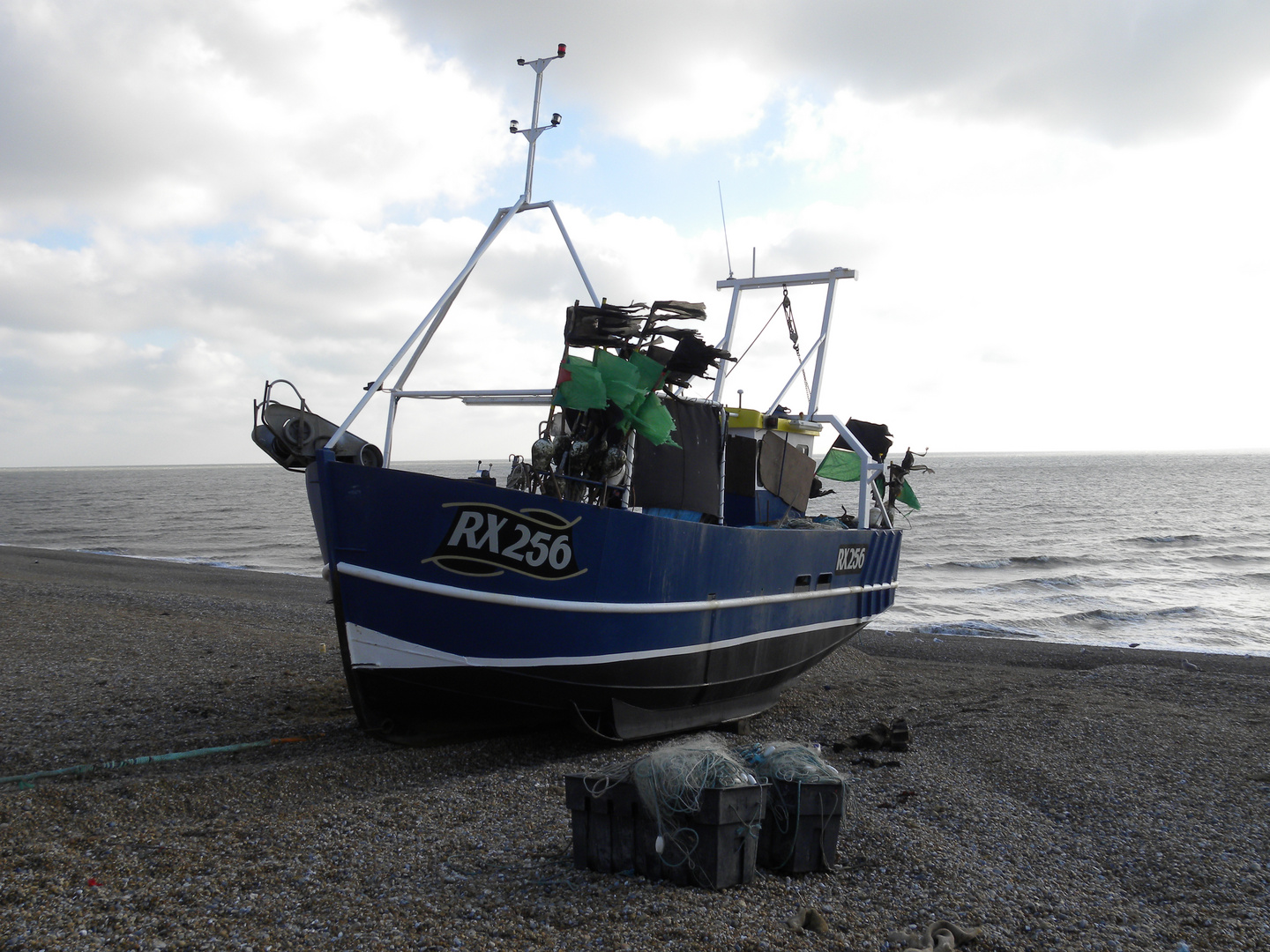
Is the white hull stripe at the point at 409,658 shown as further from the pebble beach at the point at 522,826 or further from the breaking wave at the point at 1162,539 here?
the breaking wave at the point at 1162,539

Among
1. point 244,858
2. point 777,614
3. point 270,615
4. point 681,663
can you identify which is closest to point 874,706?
point 777,614

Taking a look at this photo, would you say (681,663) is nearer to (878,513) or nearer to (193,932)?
(193,932)

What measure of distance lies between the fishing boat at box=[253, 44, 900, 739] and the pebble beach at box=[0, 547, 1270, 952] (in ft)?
1.94

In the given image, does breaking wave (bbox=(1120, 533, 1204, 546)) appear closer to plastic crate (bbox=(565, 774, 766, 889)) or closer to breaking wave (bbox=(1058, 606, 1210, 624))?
breaking wave (bbox=(1058, 606, 1210, 624))

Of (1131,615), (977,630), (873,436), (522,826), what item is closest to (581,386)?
(522,826)

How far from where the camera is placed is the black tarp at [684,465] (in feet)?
25.6

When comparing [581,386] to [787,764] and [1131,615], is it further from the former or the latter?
[1131,615]

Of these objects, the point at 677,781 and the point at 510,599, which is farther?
the point at 510,599

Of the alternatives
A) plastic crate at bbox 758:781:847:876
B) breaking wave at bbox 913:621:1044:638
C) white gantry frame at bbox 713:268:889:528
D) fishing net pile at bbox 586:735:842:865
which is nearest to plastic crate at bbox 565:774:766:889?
fishing net pile at bbox 586:735:842:865

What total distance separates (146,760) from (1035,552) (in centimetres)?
3136

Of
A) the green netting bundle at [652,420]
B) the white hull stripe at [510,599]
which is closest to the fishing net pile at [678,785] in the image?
the white hull stripe at [510,599]

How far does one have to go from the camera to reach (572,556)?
622 centimetres

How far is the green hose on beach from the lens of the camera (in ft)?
19.0

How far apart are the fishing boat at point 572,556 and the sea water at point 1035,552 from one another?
10.8 meters
